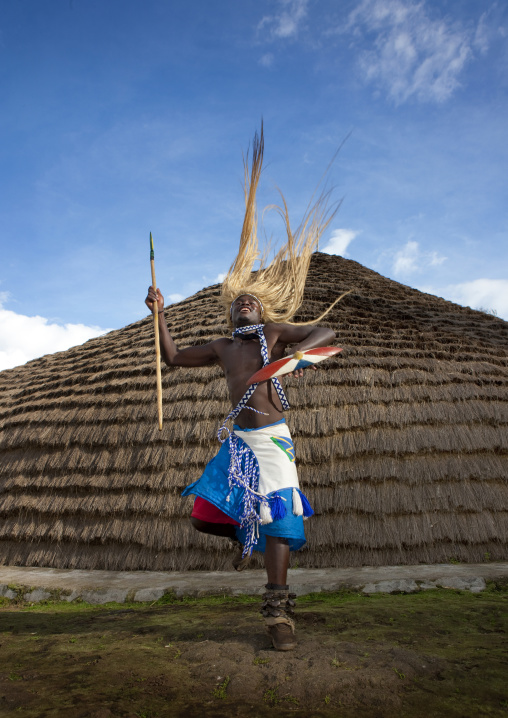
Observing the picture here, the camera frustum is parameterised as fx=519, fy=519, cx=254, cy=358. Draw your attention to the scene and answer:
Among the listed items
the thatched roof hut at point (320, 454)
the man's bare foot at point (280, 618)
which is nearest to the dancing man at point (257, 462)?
the man's bare foot at point (280, 618)

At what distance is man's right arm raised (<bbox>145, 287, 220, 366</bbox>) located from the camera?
323cm

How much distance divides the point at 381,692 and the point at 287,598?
677 mm

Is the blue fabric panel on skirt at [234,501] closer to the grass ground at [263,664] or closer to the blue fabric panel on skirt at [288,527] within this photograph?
the blue fabric panel on skirt at [288,527]

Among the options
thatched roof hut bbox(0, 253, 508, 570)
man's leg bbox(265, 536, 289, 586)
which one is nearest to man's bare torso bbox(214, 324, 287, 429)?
man's leg bbox(265, 536, 289, 586)

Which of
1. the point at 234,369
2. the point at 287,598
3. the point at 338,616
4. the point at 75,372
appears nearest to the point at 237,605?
the point at 338,616

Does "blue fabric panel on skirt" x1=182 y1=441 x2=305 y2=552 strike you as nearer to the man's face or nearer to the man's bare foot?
the man's bare foot

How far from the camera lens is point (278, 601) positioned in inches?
94.8

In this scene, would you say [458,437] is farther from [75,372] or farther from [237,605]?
[75,372]

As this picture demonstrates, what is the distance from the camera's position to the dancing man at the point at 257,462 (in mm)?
2553

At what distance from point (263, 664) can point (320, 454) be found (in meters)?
2.65

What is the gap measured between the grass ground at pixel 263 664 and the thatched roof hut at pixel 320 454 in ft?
4.41

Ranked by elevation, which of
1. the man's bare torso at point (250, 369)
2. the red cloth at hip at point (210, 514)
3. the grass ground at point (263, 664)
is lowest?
the grass ground at point (263, 664)

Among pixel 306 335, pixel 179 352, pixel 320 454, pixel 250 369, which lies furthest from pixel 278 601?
pixel 320 454

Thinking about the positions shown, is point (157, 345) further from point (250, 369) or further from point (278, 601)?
point (278, 601)
